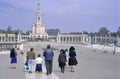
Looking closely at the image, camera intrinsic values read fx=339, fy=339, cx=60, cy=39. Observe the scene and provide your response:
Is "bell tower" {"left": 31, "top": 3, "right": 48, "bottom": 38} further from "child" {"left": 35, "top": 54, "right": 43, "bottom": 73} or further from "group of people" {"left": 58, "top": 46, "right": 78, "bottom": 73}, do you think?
"child" {"left": 35, "top": 54, "right": 43, "bottom": 73}

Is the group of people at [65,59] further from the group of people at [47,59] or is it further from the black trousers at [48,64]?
the black trousers at [48,64]

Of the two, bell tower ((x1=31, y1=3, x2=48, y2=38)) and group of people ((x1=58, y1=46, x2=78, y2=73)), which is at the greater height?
bell tower ((x1=31, y1=3, x2=48, y2=38))

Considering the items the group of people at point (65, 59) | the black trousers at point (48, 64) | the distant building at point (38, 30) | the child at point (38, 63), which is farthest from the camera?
the distant building at point (38, 30)

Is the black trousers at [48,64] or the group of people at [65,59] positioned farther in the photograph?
the group of people at [65,59]

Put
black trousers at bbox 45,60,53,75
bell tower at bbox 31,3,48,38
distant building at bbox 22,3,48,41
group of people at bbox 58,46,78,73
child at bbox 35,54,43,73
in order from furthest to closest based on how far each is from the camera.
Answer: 1. bell tower at bbox 31,3,48,38
2. distant building at bbox 22,3,48,41
3. group of people at bbox 58,46,78,73
4. child at bbox 35,54,43,73
5. black trousers at bbox 45,60,53,75

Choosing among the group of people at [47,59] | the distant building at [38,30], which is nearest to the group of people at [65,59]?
the group of people at [47,59]

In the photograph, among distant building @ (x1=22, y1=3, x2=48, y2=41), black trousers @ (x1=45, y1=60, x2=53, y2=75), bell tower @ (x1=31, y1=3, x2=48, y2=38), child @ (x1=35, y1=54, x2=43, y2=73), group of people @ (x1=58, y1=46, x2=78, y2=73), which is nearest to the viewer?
black trousers @ (x1=45, y1=60, x2=53, y2=75)

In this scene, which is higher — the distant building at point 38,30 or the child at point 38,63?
the distant building at point 38,30

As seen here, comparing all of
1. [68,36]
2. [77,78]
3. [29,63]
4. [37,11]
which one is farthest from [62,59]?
[68,36]

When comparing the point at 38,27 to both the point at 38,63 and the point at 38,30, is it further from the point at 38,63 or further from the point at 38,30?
the point at 38,63

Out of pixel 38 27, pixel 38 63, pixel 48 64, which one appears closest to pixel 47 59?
pixel 48 64

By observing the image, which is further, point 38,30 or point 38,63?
point 38,30

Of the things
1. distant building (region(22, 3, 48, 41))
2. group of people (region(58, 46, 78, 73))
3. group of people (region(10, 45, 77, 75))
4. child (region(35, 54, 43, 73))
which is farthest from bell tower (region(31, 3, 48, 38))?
child (region(35, 54, 43, 73))

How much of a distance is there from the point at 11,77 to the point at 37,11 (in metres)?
146
